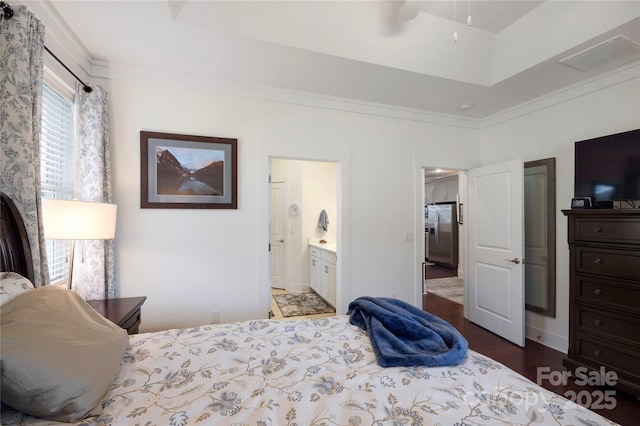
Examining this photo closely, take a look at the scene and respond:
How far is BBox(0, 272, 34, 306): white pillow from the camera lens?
38.2 inches

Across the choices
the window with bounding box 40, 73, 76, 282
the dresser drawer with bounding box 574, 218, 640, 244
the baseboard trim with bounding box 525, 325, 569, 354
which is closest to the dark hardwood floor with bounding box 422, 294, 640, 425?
the baseboard trim with bounding box 525, 325, 569, 354

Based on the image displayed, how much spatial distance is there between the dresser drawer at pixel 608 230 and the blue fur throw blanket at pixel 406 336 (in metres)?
1.64

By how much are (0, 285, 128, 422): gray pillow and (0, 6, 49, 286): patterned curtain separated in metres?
0.56

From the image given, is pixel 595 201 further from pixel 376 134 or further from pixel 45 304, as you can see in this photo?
pixel 45 304

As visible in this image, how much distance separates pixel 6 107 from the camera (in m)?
1.33

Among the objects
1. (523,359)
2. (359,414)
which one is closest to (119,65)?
(359,414)

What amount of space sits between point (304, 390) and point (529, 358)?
2748 mm

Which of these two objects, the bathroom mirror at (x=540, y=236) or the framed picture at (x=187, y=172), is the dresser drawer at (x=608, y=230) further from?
the framed picture at (x=187, y=172)

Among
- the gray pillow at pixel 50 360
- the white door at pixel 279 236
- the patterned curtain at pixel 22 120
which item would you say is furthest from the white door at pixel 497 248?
the patterned curtain at pixel 22 120

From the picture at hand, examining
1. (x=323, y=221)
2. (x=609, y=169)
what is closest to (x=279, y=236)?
(x=323, y=221)

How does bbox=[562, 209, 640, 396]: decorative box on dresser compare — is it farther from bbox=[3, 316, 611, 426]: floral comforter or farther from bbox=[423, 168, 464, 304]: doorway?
bbox=[423, 168, 464, 304]: doorway

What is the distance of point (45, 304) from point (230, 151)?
1976mm

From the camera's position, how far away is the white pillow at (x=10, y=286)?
3.18 ft

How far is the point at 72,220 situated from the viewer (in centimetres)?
167
